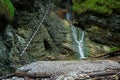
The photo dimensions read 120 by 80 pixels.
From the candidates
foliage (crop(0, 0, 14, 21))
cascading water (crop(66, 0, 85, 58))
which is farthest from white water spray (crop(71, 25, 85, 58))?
foliage (crop(0, 0, 14, 21))

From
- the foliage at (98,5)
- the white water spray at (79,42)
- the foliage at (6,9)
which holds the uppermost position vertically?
the foliage at (6,9)

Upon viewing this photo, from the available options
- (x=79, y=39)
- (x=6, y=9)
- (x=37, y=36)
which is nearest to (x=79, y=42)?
(x=79, y=39)

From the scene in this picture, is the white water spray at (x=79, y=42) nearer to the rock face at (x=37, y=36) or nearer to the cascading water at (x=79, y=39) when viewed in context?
the cascading water at (x=79, y=39)

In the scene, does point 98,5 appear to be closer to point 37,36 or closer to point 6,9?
point 37,36

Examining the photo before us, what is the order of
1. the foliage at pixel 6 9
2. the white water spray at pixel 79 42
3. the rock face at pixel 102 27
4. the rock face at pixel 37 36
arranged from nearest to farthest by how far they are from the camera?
the foliage at pixel 6 9
the rock face at pixel 37 36
the white water spray at pixel 79 42
the rock face at pixel 102 27

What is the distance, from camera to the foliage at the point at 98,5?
39.2ft

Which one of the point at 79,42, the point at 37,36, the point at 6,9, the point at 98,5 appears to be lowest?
the point at 79,42

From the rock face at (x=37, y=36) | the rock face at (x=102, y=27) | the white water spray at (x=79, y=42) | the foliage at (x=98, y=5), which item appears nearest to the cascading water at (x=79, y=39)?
the white water spray at (x=79, y=42)

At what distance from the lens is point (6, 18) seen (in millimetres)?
10312

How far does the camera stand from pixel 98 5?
12188 millimetres

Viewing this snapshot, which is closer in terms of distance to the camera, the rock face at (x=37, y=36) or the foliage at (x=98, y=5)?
the rock face at (x=37, y=36)

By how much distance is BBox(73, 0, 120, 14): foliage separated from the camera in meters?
11.9

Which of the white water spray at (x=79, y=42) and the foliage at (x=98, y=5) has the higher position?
the foliage at (x=98, y=5)

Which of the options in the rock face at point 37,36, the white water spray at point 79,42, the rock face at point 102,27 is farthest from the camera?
the rock face at point 102,27
